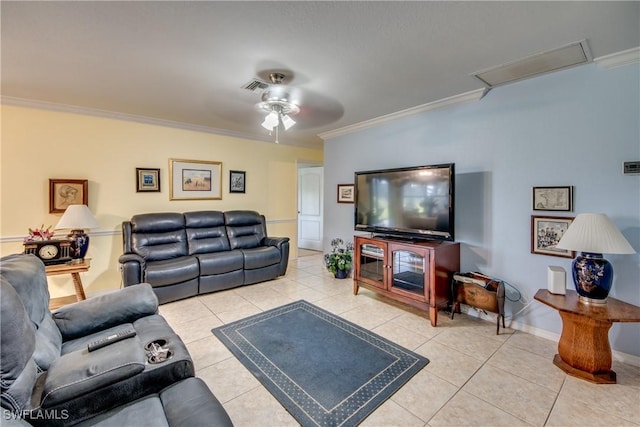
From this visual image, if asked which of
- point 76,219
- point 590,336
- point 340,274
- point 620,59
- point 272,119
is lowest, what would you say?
point 340,274

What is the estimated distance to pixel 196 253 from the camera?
3953 mm

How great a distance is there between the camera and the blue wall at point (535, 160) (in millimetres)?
2189

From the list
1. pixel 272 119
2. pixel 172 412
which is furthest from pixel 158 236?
pixel 172 412

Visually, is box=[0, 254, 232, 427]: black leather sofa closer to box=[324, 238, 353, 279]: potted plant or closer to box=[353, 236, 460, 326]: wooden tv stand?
box=[353, 236, 460, 326]: wooden tv stand

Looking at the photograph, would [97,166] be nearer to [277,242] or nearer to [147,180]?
[147,180]

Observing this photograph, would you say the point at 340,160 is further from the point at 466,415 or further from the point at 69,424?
the point at 69,424

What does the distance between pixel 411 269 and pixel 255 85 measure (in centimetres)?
250

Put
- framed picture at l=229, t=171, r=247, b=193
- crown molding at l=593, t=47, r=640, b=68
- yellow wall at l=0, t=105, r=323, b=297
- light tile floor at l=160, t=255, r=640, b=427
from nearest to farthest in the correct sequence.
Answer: light tile floor at l=160, t=255, r=640, b=427 → crown molding at l=593, t=47, r=640, b=68 → yellow wall at l=0, t=105, r=323, b=297 → framed picture at l=229, t=171, r=247, b=193

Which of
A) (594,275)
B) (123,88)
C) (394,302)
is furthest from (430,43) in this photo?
(123,88)

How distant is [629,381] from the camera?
1970 mm

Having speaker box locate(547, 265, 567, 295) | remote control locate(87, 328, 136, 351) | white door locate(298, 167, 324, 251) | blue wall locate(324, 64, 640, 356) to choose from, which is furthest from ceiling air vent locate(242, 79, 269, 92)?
white door locate(298, 167, 324, 251)

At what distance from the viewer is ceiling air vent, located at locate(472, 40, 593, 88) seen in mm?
2119

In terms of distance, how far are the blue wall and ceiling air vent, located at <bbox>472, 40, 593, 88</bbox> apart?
12 centimetres

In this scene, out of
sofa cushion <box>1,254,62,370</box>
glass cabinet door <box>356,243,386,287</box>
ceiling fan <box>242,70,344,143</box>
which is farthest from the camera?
glass cabinet door <box>356,243,386,287</box>
